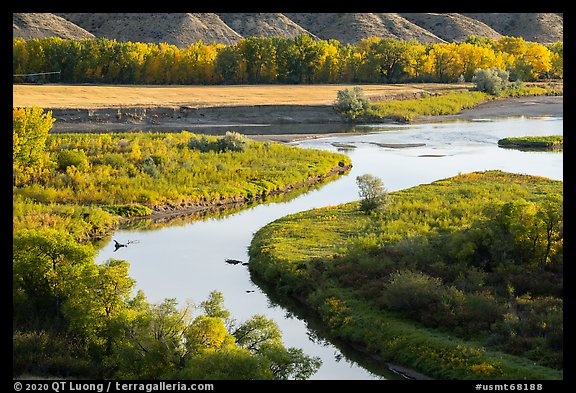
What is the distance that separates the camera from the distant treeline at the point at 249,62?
102 meters

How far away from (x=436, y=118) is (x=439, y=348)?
222 ft

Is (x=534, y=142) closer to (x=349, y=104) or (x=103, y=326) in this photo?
(x=349, y=104)

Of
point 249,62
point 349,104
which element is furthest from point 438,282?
point 249,62

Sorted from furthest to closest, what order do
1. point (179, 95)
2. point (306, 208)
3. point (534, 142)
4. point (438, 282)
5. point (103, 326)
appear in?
point (179, 95)
point (534, 142)
point (306, 208)
point (438, 282)
point (103, 326)

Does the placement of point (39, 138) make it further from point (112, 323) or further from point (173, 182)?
point (112, 323)

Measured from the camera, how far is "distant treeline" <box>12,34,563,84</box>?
102 metres

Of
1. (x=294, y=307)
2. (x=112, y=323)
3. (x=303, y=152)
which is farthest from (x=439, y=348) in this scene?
(x=303, y=152)

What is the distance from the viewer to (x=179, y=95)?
299 feet

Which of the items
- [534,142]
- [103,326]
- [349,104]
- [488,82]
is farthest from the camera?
[488,82]

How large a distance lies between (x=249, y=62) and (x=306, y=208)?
236ft

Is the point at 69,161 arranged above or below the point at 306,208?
above

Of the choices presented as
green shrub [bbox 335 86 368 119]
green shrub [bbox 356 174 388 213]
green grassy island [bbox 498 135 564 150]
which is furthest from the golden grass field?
green shrub [bbox 356 174 388 213]

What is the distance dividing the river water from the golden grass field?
59.2 feet

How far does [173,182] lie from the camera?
137ft
